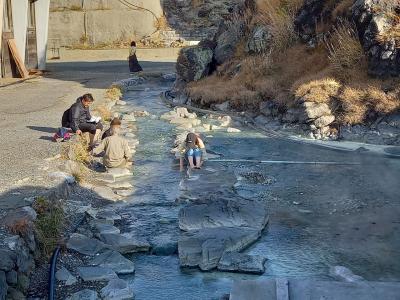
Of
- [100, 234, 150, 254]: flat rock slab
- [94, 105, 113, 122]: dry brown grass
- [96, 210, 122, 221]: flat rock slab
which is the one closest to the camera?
[100, 234, 150, 254]: flat rock slab

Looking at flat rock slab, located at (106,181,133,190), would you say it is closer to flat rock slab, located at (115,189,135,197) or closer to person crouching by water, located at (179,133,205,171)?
flat rock slab, located at (115,189,135,197)

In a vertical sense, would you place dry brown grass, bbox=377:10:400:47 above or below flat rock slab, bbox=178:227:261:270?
above

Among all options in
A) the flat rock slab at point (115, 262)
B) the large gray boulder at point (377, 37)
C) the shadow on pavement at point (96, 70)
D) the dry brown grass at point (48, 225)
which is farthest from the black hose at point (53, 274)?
the shadow on pavement at point (96, 70)

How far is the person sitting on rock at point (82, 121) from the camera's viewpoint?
12.4 meters

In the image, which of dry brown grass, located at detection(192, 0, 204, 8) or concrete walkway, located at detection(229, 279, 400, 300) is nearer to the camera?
concrete walkway, located at detection(229, 279, 400, 300)

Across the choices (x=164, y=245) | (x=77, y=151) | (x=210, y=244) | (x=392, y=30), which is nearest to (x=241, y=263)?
(x=210, y=244)

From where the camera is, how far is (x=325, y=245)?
8.29 m

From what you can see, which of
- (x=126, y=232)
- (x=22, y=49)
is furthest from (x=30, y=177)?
(x=22, y=49)

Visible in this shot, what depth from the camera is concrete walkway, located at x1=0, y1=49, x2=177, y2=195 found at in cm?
1048

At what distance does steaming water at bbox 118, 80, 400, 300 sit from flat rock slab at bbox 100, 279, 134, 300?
0.19 m

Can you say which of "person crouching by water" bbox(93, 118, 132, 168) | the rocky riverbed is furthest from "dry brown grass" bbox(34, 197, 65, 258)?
"person crouching by water" bbox(93, 118, 132, 168)

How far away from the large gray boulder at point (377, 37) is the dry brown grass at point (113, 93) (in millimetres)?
8339

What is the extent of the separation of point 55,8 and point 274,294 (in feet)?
111

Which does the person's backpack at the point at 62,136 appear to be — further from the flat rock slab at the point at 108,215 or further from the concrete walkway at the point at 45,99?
the flat rock slab at the point at 108,215
